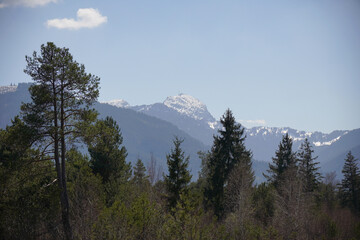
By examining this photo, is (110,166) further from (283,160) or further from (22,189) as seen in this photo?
(283,160)

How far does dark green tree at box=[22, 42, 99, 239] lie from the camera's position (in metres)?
17.8

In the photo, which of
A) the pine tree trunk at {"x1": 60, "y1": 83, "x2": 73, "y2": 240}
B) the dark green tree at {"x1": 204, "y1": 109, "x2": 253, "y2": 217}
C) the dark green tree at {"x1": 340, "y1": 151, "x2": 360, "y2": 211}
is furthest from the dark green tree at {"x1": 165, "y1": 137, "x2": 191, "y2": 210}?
the dark green tree at {"x1": 340, "y1": 151, "x2": 360, "y2": 211}

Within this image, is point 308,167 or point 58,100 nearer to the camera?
point 58,100

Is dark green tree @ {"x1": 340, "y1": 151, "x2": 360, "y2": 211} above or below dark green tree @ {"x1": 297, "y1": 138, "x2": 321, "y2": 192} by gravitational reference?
below

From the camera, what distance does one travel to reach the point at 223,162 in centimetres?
3481

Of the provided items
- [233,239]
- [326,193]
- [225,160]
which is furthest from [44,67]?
[326,193]

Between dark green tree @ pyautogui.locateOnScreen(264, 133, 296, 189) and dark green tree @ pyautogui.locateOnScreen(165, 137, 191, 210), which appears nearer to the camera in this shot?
dark green tree @ pyautogui.locateOnScreen(165, 137, 191, 210)

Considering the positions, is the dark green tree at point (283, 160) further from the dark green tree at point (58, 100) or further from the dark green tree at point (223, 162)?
the dark green tree at point (58, 100)

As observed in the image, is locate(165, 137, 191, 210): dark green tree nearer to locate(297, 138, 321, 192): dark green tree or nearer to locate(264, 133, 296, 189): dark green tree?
locate(264, 133, 296, 189): dark green tree

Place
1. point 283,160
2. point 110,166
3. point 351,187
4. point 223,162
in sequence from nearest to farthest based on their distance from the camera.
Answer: point 110,166 → point 223,162 → point 283,160 → point 351,187

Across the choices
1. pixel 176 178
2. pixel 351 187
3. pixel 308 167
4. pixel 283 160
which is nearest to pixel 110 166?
pixel 176 178

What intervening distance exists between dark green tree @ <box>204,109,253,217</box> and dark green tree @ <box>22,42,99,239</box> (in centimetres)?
1859

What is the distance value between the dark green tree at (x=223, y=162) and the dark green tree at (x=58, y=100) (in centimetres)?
1859

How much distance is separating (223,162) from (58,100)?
21.3 meters
